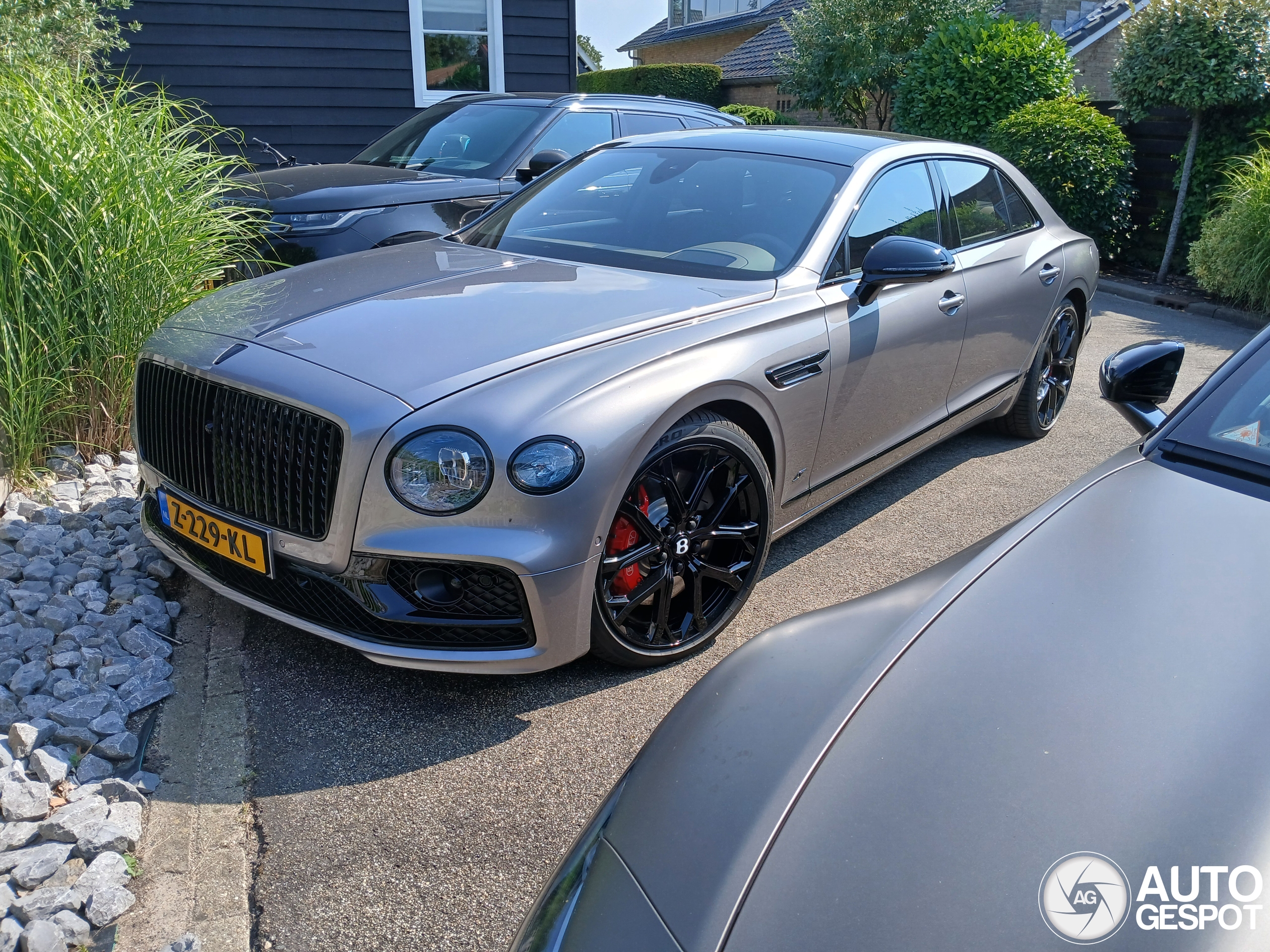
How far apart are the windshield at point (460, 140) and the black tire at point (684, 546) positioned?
402 cm

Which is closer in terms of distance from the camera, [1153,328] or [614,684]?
[614,684]

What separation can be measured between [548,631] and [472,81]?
10.4m

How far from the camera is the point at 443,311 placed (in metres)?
3.07

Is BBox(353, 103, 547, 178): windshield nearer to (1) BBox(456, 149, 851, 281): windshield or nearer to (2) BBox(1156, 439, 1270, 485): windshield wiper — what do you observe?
(1) BBox(456, 149, 851, 281): windshield

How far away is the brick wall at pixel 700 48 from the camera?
33188 millimetres

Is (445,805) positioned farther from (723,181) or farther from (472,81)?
(472,81)

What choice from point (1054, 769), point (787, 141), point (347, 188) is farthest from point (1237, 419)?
point (347, 188)

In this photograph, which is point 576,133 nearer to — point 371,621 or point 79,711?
point 371,621

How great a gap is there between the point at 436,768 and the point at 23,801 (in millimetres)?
946

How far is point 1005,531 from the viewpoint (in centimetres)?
206

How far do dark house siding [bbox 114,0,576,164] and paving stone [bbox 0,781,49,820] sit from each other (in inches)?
381

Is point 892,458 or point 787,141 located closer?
point 892,458

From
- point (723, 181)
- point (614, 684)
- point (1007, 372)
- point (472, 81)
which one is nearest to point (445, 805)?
point (614, 684)

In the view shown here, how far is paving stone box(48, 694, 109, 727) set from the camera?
104 inches
